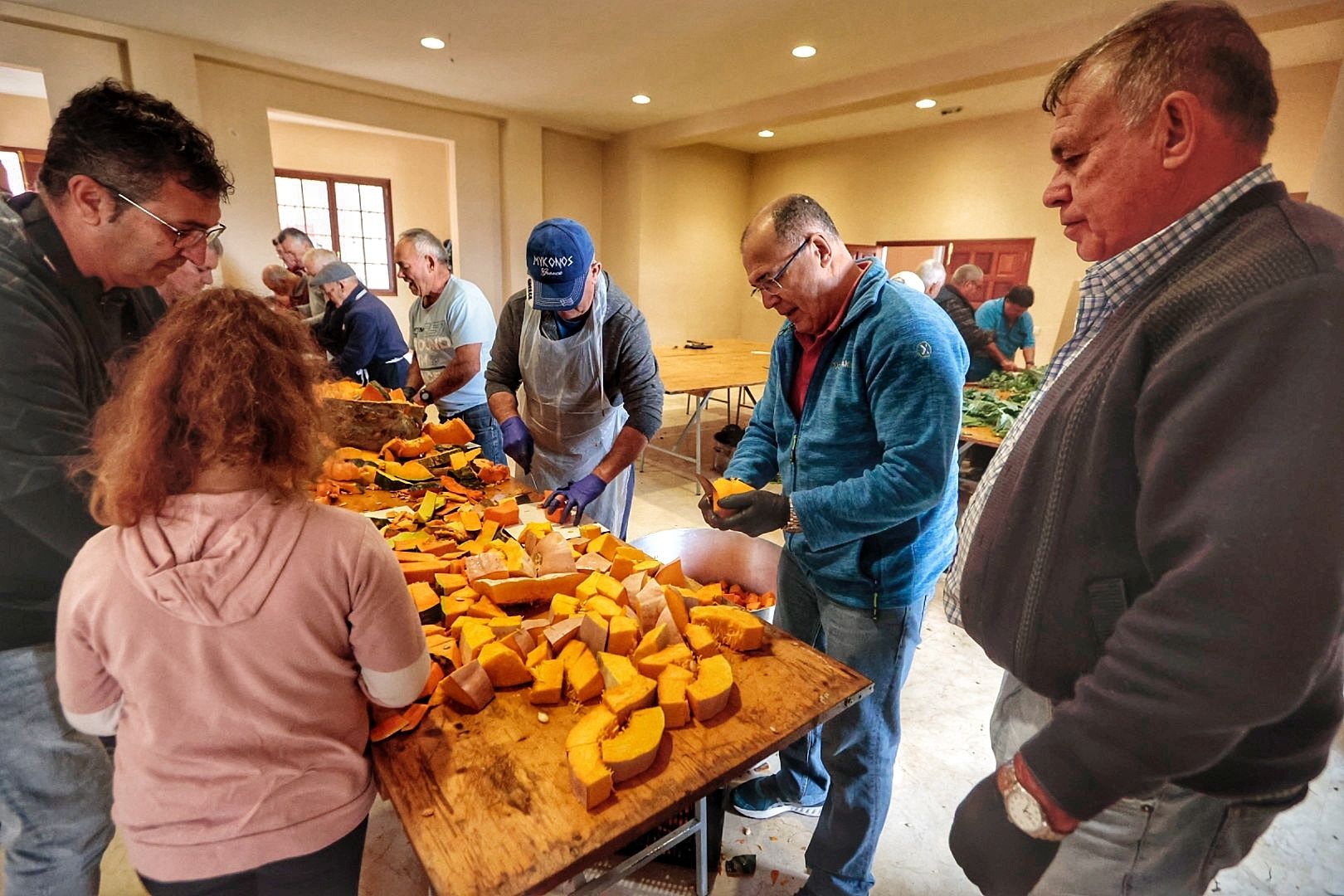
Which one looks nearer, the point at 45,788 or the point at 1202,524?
the point at 1202,524

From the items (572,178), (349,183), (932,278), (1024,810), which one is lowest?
(1024,810)

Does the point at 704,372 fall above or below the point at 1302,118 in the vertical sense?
below

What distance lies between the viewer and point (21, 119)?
7211 mm

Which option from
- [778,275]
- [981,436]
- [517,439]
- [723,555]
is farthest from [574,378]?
[981,436]

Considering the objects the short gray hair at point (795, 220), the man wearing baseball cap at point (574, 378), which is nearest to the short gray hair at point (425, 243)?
the man wearing baseball cap at point (574, 378)

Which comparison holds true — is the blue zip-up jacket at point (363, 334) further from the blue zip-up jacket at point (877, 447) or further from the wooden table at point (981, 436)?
the wooden table at point (981, 436)

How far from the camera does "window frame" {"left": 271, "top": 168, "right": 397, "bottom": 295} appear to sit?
28.3 ft

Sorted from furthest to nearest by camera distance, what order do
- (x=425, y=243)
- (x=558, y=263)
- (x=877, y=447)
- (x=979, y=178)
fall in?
(x=979, y=178), (x=425, y=243), (x=558, y=263), (x=877, y=447)

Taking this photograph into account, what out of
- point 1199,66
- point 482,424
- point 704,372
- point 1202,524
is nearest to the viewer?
point 1202,524

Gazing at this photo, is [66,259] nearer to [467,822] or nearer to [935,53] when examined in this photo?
[467,822]

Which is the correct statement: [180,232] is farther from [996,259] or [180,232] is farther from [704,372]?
[996,259]

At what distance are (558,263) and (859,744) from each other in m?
1.80

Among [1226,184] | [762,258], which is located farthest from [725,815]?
[1226,184]

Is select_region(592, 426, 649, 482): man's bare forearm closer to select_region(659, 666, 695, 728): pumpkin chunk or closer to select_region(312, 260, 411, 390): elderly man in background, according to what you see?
select_region(659, 666, 695, 728): pumpkin chunk
